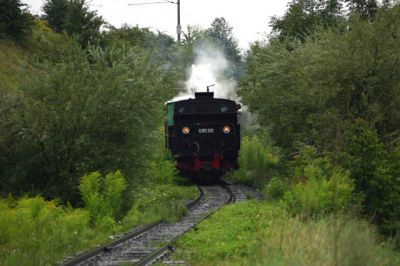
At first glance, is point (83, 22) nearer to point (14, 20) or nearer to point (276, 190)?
point (14, 20)

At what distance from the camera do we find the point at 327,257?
8445 millimetres

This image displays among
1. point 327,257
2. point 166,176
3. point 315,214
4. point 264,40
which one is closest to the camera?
point 327,257

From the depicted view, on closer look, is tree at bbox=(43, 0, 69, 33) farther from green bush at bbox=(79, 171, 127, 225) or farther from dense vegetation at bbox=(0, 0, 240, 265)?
green bush at bbox=(79, 171, 127, 225)

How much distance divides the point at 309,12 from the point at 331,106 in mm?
36085

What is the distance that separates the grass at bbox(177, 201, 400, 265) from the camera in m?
8.74

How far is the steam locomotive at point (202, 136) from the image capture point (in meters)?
26.8

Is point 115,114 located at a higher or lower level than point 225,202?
higher

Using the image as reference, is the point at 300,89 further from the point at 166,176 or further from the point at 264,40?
the point at 264,40

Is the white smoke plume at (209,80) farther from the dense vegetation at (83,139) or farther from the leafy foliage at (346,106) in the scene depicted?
the dense vegetation at (83,139)

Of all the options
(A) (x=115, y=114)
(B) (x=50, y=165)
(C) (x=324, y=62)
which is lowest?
(B) (x=50, y=165)

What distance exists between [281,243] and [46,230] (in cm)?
460

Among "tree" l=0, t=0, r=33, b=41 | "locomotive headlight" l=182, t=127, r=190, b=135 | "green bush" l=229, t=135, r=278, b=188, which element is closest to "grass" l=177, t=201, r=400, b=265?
"locomotive headlight" l=182, t=127, r=190, b=135

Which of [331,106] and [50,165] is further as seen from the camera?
[331,106]

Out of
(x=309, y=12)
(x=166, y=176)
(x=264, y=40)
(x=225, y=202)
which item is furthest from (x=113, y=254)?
(x=309, y=12)
